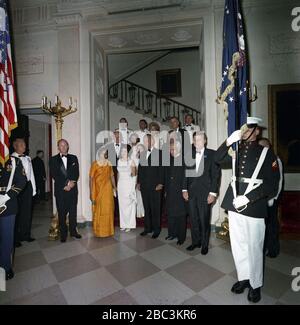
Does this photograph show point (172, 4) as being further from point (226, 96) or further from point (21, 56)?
point (21, 56)

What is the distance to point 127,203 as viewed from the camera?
15.2 feet

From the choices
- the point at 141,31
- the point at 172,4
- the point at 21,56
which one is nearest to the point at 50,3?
the point at 21,56

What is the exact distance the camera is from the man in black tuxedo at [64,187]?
13.9 feet

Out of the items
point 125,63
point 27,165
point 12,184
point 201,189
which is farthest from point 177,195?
point 125,63

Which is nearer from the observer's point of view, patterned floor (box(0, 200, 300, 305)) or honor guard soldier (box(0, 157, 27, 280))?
patterned floor (box(0, 200, 300, 305))

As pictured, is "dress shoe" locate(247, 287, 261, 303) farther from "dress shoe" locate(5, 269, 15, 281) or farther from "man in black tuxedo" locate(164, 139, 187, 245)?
"dress shoe" locate(5, 269, 15, 281)

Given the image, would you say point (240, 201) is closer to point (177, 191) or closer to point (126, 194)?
point (177, 191)

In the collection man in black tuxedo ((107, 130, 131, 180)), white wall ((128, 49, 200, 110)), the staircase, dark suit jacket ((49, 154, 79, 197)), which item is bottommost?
dark suit jacket ((49, 154, 79, 197))

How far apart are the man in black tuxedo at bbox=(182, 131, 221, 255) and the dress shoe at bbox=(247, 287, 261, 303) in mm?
1164

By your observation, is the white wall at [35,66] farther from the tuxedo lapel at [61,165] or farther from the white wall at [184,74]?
the white wall at [184,74]

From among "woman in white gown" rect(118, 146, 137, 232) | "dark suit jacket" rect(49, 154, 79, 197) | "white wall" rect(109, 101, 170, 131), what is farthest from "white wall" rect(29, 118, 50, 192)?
"woman in white gown" rect(118, 146, 137, 232)

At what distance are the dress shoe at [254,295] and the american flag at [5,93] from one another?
3200 mm

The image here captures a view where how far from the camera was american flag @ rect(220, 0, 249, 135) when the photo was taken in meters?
Answer: 3.20

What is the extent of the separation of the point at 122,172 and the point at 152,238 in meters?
1.39
